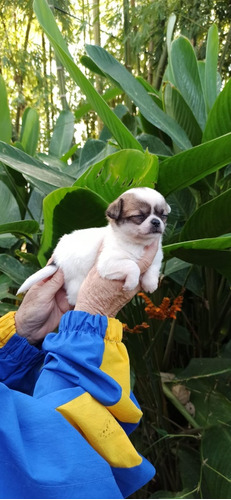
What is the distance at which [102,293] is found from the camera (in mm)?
528

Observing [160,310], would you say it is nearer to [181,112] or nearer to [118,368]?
[118,368]

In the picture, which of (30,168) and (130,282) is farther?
(30,168)

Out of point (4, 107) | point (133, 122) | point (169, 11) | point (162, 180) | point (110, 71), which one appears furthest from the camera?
point (169, 11)

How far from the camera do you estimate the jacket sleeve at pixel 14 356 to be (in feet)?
1.91

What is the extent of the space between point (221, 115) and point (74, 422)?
57 centimetres

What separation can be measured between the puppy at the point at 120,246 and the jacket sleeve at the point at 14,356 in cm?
6

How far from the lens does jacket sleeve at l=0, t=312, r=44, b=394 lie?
583 millimetres

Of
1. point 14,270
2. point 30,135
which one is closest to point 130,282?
point 14,270

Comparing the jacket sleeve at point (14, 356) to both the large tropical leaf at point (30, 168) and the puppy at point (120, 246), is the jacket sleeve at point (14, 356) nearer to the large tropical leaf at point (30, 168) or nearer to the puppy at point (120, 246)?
the puppy at point (120, 246)

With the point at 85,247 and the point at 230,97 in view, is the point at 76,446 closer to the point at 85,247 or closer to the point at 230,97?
the point at 85,247

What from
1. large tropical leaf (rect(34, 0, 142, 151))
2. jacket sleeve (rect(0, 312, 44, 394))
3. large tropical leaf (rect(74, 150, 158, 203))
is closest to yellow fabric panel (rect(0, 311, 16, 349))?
jacket sleeve (rect(0, 312, 44, 394))

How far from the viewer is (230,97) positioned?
0.83 m

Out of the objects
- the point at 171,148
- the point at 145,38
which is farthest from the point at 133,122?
the point at 145,38

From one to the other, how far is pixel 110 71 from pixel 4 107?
26 centimetres
